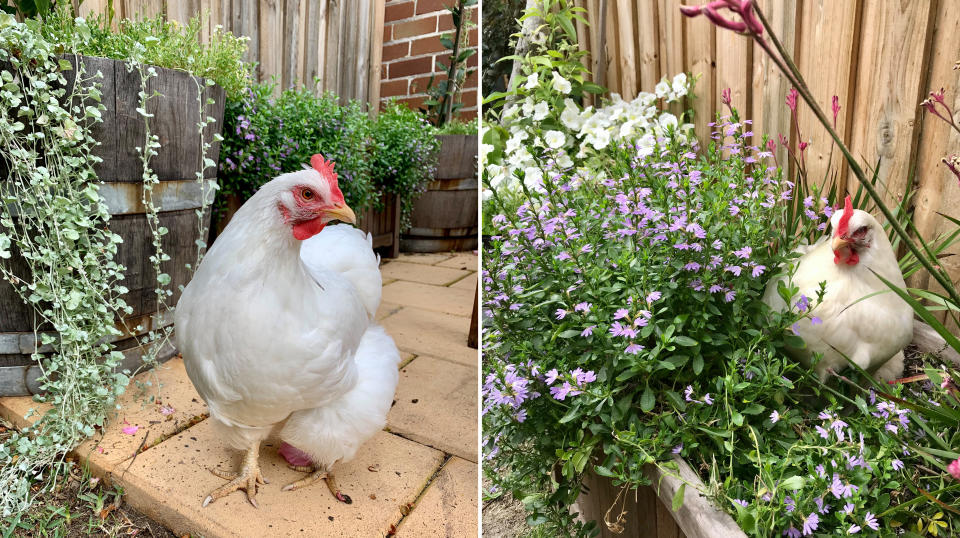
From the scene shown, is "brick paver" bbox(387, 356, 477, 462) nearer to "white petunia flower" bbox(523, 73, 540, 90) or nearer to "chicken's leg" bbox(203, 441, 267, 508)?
"chicken's leg" bbox(203, 441, 267, 508)

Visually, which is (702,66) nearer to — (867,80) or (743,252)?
(867,80)

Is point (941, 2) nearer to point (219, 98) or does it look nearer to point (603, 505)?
point (603, 505)

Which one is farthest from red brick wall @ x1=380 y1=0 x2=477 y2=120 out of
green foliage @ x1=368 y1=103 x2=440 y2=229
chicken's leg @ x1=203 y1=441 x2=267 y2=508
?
chicken's leg @ x1=203 y1=441 x2=267 y2=508

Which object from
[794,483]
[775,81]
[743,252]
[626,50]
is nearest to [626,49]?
[626,50]

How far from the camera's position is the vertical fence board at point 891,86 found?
58.3 inches

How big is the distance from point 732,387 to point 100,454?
5.13ft

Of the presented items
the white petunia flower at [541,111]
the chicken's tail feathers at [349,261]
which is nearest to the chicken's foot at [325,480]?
the chicken's tail feathers at [349,261]

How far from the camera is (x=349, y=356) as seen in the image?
1473 millimetres

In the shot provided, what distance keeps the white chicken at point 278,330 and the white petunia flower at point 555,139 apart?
1268 mm

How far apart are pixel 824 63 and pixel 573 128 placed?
99cm

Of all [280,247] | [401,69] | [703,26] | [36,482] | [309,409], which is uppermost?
[401,69]

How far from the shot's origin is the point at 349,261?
175 cm

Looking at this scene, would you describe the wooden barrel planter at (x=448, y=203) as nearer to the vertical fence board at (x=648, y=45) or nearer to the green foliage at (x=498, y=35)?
the green foliage at (x=498, y=35)

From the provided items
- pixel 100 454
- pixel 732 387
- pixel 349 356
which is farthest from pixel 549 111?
pixel 100 454
